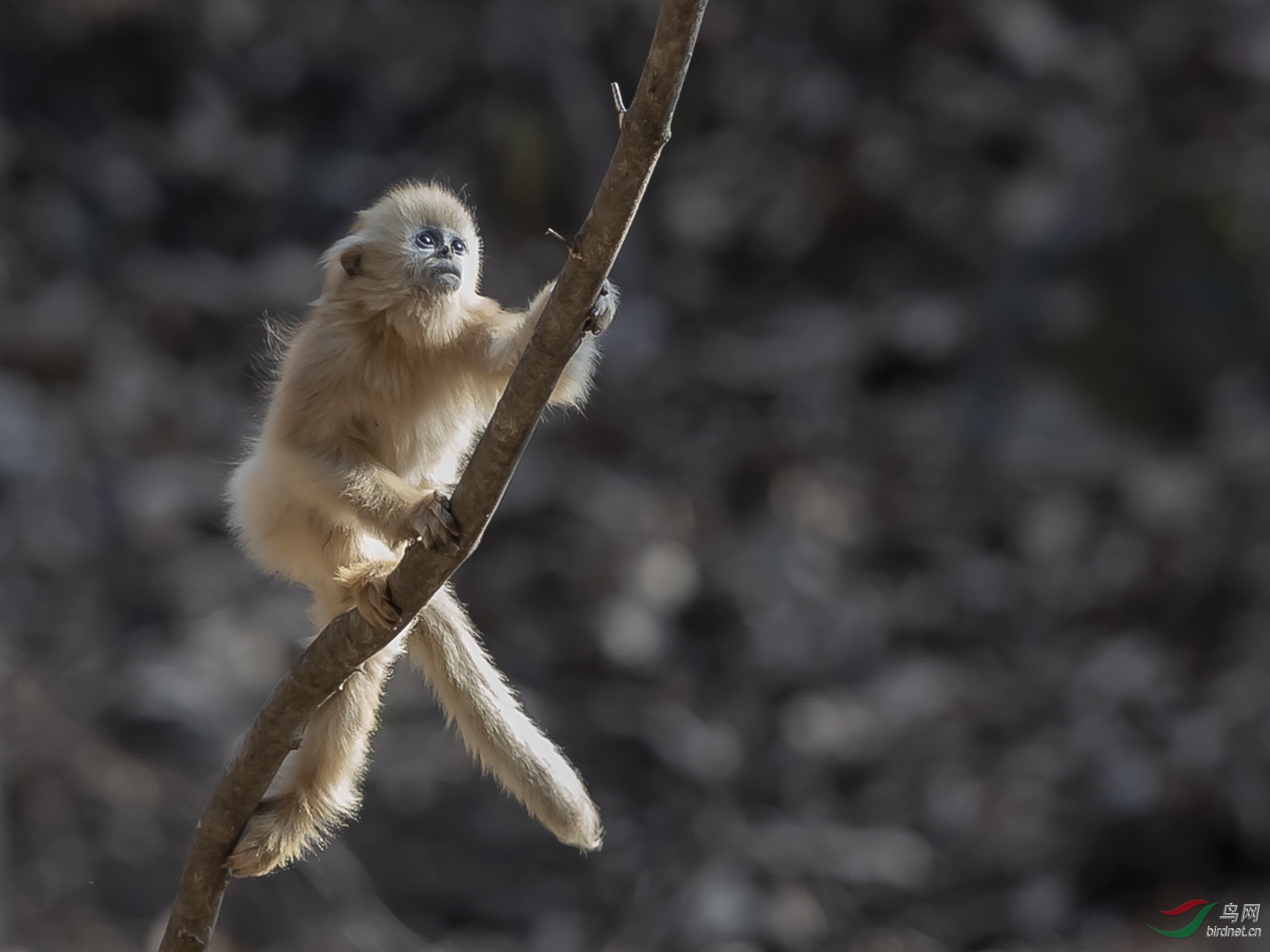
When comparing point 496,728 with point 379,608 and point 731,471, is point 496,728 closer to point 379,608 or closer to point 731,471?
point 379,608

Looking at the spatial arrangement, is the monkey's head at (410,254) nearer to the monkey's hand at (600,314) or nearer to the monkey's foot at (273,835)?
the monkey's hand at (600,314)

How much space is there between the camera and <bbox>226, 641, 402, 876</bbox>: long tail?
10.0ft

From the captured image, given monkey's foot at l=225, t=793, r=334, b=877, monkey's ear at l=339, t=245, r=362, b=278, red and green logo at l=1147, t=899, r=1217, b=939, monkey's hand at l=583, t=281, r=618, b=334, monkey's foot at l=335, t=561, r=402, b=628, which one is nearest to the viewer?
monkey's hand at l=583, t=281, r=618, b=334

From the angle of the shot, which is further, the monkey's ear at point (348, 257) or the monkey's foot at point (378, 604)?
the monkey's ear at point (348, 257)

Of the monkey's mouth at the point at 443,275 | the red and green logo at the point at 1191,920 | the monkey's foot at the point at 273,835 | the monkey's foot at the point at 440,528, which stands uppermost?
the monkey's mouth at the point at 443,275

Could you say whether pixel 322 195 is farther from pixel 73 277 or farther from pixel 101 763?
pixel 101 763

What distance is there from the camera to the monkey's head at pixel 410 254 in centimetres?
324

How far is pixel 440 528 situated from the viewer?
256 centimetres

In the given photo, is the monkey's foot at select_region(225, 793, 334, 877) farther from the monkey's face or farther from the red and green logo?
the red and green logo

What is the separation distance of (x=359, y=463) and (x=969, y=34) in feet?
28.9

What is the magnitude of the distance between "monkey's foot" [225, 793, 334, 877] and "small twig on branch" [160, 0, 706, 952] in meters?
0.03

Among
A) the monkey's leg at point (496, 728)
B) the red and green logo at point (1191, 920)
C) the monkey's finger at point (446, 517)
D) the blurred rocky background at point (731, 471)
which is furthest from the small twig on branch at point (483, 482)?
the red and green logo at point (1191, 920)

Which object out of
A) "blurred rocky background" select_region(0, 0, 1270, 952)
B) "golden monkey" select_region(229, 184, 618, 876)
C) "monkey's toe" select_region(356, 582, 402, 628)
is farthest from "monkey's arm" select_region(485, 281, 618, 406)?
"blurred rocky background" select_region(0, 0, 1270, 952)

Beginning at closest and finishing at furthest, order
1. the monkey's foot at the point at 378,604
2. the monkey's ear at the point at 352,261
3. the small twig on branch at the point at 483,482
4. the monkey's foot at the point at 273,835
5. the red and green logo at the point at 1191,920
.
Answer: the small twig on branch at the point at 483,482, the monkey's foot at the point at 378,604, the monkey's foot at the point at 273,835, the monkey's ear at the point at 352,261, the red and green logo at the point at 1191,920
